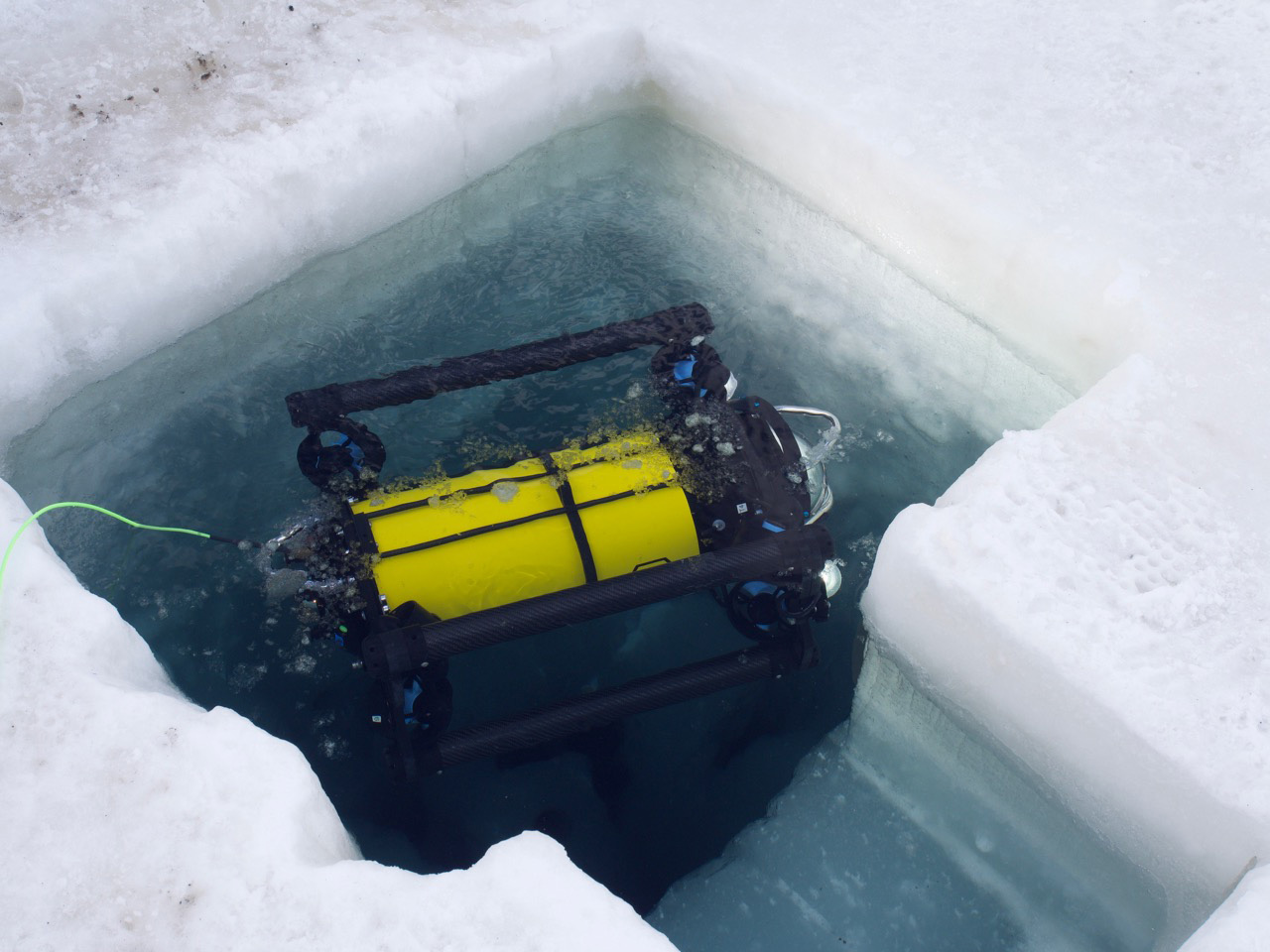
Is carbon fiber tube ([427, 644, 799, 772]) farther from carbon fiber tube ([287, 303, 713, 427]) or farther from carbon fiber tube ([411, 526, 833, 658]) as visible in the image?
carbon fiber tube ([287, 303, 713, 427])

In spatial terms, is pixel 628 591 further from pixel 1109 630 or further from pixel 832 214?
pixel 832 214

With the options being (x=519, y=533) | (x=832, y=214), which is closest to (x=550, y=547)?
(x=519, y=533)

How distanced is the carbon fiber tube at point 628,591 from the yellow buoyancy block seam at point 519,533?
27 centimetres

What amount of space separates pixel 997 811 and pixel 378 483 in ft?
8.20

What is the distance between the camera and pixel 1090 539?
2.74m

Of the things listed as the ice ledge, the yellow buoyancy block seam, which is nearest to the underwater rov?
the yellow buoyancy block seam

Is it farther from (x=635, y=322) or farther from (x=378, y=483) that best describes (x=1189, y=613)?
(x=378, y=483)

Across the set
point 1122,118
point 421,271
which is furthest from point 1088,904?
point 421,271

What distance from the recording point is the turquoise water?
343 cm

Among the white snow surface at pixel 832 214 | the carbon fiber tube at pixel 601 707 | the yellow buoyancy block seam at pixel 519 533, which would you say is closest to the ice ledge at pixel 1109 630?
the white snow surface at pixel 832 214

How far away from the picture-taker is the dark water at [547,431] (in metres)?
3.44

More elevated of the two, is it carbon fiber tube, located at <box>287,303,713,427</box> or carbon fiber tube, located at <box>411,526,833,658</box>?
carbon fiber tube, located at <box>287,303,713,427</box>

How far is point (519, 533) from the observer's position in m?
3.08

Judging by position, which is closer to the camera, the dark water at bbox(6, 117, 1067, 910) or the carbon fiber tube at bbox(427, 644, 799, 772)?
the carbon fiber tube at bbox(427, 644, 799, 772)
